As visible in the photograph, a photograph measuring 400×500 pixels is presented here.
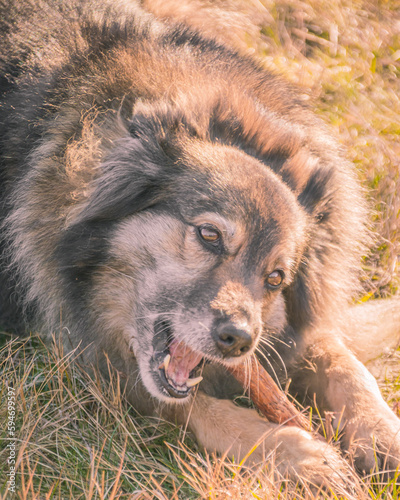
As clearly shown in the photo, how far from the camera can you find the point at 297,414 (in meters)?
2.99

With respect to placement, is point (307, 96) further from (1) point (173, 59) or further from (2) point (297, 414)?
(2) point (297, 414)

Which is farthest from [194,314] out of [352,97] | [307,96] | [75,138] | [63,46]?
[352,97]

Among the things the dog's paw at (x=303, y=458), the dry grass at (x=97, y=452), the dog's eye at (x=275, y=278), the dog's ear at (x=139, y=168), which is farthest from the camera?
the dog's eye at (x=275, y=278)

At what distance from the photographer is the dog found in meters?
2.77

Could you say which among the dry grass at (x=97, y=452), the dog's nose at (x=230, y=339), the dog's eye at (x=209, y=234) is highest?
the dog's eye at (x=209, y=234)

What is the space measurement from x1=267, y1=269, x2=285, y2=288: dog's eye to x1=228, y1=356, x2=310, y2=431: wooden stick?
378 millimetres

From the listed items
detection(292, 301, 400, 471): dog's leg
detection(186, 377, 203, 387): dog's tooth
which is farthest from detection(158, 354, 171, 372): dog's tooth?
detection(292, 301, 400, 471): dog's leg

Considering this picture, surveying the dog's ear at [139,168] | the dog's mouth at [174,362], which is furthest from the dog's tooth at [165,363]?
the dog's ear at [139,168]

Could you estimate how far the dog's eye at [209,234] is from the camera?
2.75 m

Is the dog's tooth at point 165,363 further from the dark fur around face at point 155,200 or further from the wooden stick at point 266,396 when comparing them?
the wooden stick at point 266,396

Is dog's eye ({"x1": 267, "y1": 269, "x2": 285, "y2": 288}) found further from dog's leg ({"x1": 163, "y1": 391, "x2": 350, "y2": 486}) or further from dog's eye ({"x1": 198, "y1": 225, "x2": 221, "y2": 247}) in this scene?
dog's leg ({"x1": 163, "y1": 391, "x2": 350, "y2": 486})

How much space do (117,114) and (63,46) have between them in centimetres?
75

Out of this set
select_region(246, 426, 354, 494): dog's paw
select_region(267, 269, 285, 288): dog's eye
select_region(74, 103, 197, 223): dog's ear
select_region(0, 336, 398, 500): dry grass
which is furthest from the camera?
select_region(267, 269, 285, 288): dog's eye

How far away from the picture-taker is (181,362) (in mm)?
2955
